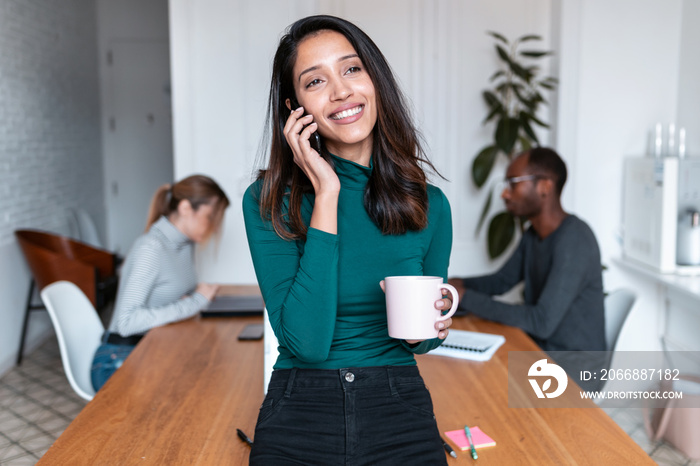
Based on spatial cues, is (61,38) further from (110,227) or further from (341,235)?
(341,235)

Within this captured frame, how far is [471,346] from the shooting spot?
187 centimetres

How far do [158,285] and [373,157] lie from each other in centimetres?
145

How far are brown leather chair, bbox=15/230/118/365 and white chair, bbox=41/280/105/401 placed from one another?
5.89 ft

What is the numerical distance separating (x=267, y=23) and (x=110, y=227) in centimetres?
380

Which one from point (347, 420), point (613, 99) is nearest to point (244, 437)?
point (347, 420)

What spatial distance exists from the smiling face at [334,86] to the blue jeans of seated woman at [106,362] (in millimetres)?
1454

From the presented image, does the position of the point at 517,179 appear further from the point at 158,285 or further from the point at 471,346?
the point at 158,285

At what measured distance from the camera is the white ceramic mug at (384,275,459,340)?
1.10 meters

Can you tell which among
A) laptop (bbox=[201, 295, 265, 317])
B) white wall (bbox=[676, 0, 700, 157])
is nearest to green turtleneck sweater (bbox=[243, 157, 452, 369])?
laptop (bbox=[201, 295, 265, 317])

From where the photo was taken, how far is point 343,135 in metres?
1.32

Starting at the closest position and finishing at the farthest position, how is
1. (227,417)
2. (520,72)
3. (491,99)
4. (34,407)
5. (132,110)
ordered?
(227,417)
(34,407)
(520,72)
(491,99)
(132,110)

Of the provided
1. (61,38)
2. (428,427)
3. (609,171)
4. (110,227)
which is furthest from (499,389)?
(110,227)

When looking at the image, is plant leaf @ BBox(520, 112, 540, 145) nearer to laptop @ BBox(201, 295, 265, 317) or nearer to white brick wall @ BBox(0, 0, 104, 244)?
laptop @ BBox(201, 295, 265, 317)

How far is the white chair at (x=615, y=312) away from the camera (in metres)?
2.45
